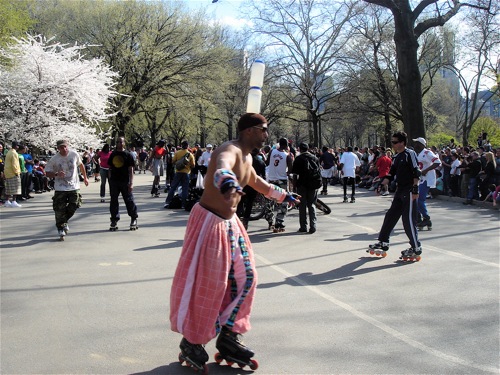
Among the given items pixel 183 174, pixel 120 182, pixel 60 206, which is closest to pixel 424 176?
pixel 120 182

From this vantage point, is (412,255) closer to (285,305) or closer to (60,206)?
(285,305)

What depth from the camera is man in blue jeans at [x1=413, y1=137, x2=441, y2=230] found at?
1131 centimetres

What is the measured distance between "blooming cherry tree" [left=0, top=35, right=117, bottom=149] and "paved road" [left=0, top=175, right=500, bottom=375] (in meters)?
16.5

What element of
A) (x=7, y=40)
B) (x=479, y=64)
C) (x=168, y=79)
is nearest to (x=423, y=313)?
(x=7, y=40)

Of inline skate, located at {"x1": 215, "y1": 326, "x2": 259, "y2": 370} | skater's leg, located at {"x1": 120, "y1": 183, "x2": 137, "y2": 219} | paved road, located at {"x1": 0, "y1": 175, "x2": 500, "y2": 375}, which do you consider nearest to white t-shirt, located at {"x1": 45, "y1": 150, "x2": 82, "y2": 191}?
paved road, located at {"x1": 0, "y1": 175, "x2": 500, "y2": 375}

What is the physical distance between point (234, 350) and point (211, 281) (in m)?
0.58

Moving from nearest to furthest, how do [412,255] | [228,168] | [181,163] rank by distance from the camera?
[228,168] < [412,255] < [181,163]

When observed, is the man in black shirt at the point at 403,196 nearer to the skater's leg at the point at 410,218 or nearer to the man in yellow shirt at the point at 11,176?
the skater's leg at the point at 410,218

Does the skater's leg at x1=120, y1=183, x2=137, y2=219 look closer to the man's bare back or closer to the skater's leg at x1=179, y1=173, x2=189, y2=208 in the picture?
the skater's leg at x1=179, y1=173, x2=189, y2=208

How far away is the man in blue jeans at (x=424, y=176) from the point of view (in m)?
11.3

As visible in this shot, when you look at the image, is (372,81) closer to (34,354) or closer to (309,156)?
(309,156)

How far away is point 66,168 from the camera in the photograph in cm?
1025

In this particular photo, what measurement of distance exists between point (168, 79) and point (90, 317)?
3565 cm

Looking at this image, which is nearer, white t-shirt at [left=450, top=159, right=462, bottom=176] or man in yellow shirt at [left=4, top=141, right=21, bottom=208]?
man in yellow shirt at [left=4, top=141, right=21, bottom=208]
